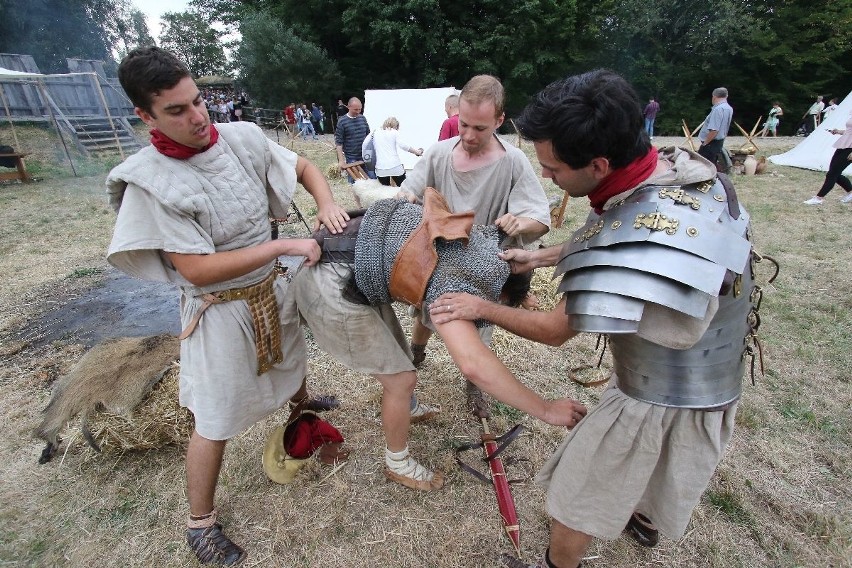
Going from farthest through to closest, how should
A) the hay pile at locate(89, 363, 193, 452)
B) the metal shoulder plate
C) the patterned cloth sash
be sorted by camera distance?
the hay pile at locate(89, 363, 193, 452)
the patterned cloth sash
the metal shoulder plate

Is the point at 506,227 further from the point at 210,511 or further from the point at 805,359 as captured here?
the point at 805,359

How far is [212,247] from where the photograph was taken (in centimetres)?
170

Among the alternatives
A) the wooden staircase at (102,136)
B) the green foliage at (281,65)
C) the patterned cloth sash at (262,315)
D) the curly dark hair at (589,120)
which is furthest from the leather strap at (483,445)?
the green foliage at (281,65)

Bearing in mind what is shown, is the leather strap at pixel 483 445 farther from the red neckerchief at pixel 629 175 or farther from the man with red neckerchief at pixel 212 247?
the red neckerchief at pixel 629 175

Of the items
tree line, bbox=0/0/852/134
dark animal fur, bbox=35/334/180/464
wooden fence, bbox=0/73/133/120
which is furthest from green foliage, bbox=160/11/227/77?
dark animal fur, bbox=35/334/180/464

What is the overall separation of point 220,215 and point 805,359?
4.18 m

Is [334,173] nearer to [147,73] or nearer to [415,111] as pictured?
[415,111]

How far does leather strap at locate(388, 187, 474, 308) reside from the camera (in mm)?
1544

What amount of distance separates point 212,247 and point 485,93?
4.82 ft

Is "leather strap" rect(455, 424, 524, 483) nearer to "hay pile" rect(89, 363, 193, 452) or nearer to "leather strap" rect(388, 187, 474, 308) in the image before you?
"leather strap" rect(388, 187, 474, 308)

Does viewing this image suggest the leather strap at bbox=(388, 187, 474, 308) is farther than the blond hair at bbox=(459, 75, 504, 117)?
No

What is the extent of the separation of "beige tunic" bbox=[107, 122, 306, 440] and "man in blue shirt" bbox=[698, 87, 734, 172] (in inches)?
334

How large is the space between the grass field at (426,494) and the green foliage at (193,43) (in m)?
65.0

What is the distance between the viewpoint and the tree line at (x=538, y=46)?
23.8 metres
